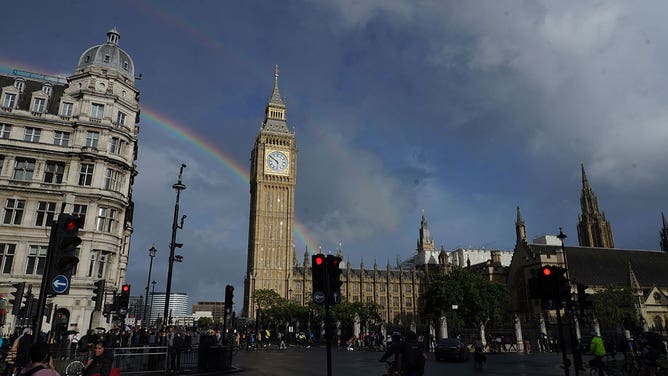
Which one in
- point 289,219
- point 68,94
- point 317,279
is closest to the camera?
point 317,279


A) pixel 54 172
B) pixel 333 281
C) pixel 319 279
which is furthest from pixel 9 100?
pixel 333 281

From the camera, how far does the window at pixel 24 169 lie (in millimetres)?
35750

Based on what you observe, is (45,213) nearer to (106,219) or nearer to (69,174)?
(69,174)

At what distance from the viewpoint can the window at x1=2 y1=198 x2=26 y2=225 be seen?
114 ft

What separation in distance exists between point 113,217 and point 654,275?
91085 mm

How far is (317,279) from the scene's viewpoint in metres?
12.8

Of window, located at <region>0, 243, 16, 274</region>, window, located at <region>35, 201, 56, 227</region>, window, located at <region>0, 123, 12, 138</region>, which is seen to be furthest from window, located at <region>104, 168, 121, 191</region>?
window, located at <region>0, 123, 12, 138</region>

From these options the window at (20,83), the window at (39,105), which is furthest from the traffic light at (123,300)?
the window at (20,83)

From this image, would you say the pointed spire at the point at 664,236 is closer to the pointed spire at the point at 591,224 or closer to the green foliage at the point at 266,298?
the pointed spire at the point at 591,224

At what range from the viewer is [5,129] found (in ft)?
120

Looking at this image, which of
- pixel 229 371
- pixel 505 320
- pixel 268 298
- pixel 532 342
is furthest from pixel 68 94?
pixel 505 320

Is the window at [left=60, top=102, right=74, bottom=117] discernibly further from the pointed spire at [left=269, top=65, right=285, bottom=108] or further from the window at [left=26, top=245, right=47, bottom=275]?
the pointed spire at [left=269, top=65, right=285, bottom=108]

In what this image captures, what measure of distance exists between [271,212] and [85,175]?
276 ft

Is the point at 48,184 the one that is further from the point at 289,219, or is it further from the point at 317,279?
the point at 289,219
